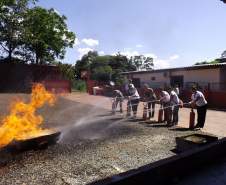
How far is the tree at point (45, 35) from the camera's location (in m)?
37.3

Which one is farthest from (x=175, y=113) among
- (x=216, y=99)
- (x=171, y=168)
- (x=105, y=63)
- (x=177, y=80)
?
(x=105, y=63)

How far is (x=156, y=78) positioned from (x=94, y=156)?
86.5 feet

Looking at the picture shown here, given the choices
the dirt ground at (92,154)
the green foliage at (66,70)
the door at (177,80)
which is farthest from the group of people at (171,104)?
the green foliage at (66,70)

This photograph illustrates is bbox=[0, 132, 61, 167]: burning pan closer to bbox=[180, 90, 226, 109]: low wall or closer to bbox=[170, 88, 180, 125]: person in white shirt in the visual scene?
bbox=[170, 88, 180, 125]: person in white shirt

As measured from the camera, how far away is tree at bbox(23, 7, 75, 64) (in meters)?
37.3

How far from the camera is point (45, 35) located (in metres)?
38.2

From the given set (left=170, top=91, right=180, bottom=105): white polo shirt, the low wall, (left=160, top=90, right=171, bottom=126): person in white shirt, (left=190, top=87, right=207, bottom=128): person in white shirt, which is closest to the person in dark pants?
(left=160, top=90, right=171, bottom=126): person in white shirt

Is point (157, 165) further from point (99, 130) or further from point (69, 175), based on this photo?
point (99, 130)

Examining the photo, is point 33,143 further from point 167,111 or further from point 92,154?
point 167,111

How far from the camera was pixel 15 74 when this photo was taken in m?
36.7

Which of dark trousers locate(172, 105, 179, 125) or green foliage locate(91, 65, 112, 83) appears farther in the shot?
green foliage locate(91, 65, 112, 83)

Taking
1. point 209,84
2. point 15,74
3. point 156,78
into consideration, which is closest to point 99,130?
point 209,84

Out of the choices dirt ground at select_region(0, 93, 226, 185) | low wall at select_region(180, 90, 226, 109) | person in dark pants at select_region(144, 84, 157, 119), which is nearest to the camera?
dirt ground at select_region(0, 93, 226, 185)

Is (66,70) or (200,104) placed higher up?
(66,70)
